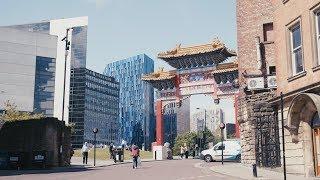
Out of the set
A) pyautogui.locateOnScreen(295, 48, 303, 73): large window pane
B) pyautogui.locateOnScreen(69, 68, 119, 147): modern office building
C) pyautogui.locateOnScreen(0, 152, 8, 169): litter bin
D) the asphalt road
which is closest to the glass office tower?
pyautogui.locateOnScreen(69, 68, 119, 147): modern office building

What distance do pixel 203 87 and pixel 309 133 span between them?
122 ft

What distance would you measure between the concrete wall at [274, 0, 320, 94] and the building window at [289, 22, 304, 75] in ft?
0.58

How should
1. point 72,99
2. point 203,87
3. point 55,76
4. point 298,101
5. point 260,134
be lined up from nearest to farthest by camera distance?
point 298,101 < point 260,134 < point 203,87 < point 55,76 < point 72,99

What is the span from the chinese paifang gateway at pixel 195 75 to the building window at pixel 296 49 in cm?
3334

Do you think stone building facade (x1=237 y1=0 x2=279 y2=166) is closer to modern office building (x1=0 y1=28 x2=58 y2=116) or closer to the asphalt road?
the asphalt road

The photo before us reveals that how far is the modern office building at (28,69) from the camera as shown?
160 meters

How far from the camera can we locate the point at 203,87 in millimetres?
56219

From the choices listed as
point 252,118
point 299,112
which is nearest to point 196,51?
point 252,118

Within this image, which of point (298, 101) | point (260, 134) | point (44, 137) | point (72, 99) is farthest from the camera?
point (72, 99)

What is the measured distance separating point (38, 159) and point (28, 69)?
145 metres

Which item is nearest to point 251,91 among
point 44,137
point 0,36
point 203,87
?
point 44,137

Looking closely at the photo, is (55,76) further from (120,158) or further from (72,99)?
(120,158)

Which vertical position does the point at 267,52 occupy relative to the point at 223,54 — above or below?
below

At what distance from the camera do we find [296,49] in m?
20.2
